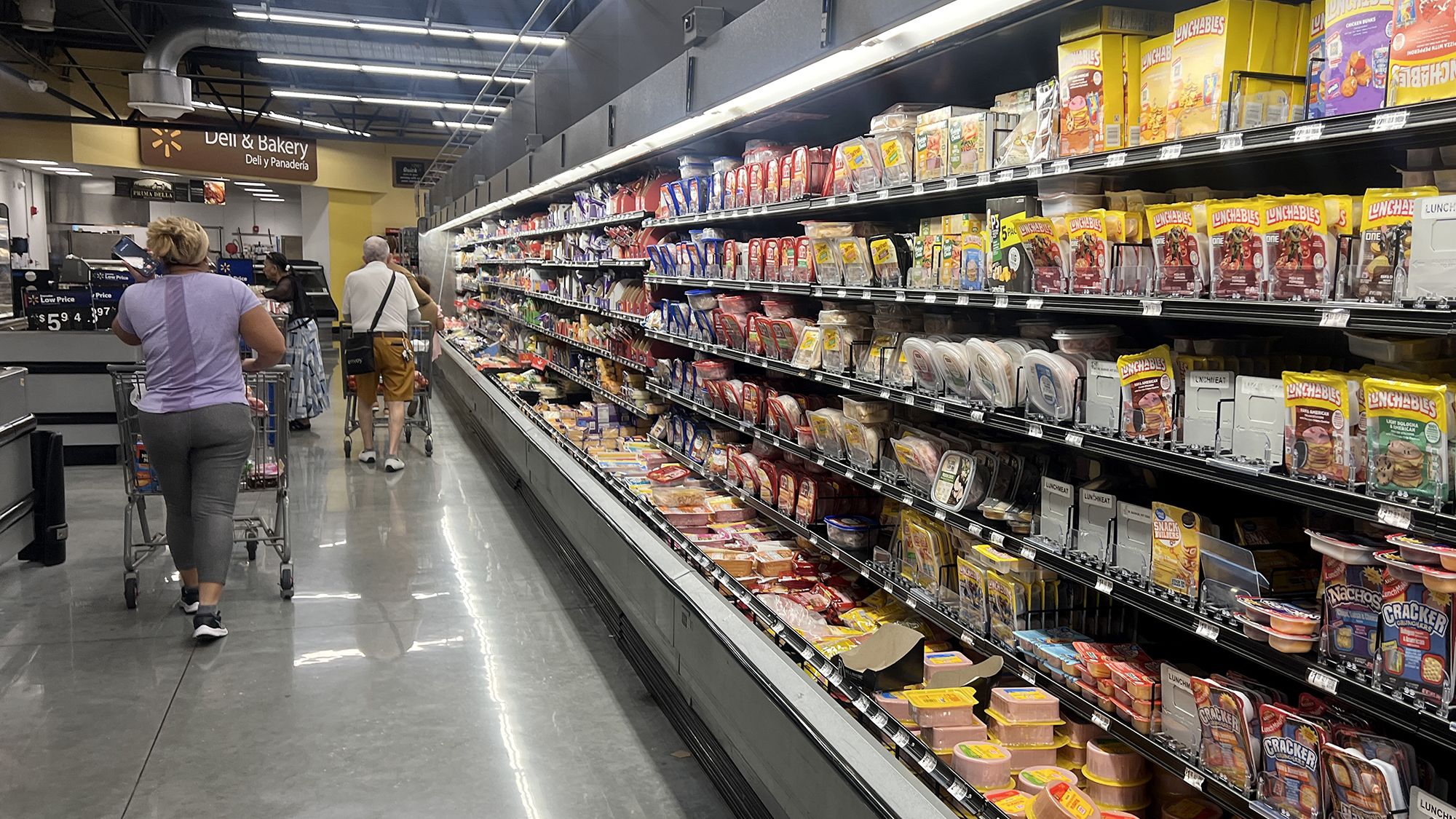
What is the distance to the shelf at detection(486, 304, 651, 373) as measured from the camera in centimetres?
643

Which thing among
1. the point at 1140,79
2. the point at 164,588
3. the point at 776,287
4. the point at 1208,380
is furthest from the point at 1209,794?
the point at 164,588

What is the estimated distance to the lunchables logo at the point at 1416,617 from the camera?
1669 mm

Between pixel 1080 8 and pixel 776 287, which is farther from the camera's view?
pixel 776 287

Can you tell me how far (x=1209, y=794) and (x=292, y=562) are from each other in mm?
5288

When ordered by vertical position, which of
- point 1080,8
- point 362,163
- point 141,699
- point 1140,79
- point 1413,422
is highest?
point 362,163

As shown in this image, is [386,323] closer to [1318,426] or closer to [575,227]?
[575,227]

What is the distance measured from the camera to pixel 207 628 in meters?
4.63

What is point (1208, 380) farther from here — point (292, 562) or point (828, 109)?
point (292, 562)

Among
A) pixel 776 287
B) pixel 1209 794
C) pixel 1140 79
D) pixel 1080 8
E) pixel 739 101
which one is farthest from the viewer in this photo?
pixel 776 287

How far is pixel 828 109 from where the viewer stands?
417 cm

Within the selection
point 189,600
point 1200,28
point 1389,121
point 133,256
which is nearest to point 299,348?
point 133,256

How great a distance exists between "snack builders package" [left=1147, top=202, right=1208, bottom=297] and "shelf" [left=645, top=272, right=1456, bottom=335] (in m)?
0.07

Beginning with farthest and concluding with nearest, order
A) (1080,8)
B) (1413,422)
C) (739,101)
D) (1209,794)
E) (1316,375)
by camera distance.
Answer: (739,101) < (1080,8) < (1209,794) < (1316,375) < (1413,422)

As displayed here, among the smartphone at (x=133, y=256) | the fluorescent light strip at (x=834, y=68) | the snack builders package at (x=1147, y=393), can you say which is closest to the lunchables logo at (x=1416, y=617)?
the snack builders package at (x=1147, y=393)
